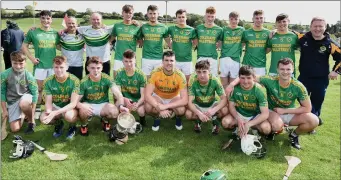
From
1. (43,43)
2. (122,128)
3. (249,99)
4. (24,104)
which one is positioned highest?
(43,43)

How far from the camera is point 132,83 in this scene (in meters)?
6.54

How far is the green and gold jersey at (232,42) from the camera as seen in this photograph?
24.5 feet

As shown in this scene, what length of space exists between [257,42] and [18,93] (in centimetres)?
508

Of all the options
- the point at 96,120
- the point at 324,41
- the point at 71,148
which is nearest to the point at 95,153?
the point at 71,148

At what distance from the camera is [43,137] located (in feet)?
19.7

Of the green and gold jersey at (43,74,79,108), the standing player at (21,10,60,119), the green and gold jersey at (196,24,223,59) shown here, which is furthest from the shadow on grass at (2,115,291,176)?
the green and gold jersey at (196,24,223,59)

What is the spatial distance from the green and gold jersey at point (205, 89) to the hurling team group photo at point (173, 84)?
0.06 ft

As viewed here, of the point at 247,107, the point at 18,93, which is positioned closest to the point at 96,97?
the point at 18,93

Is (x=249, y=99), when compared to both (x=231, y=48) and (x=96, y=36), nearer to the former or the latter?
(x=231, y=48)

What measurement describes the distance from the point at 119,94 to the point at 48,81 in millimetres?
1325

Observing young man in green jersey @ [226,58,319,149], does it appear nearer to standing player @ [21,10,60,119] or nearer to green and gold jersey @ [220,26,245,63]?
green and gold jersey @ [220,26,245,63]

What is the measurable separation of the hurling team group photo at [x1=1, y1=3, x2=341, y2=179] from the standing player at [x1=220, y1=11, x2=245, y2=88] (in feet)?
0.08

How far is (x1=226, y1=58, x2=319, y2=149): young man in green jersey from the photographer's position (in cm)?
569

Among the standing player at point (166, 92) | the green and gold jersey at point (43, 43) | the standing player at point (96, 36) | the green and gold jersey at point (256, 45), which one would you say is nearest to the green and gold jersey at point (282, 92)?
the green and gold jersey at point (256, 45)
